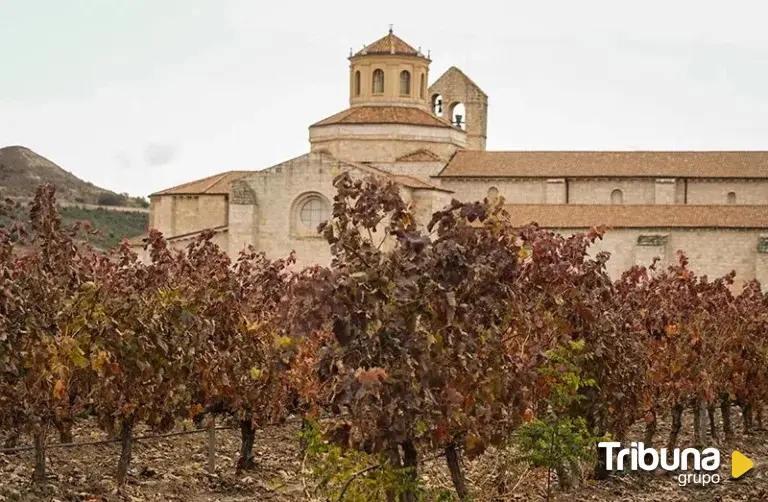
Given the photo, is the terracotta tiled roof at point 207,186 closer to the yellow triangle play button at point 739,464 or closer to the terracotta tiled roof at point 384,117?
the terracotta tiled roof at point 384,117

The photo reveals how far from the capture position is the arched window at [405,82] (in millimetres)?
57438

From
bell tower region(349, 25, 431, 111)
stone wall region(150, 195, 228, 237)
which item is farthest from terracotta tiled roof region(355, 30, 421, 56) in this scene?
stone wall region(150, 195, 228, 237)

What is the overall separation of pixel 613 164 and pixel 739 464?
36855 mm

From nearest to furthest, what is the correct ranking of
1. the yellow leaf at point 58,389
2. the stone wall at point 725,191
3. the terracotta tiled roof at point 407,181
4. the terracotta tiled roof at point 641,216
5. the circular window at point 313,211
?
the yellow leaf at point 58,389 < the terracotta tiled roof at point 407,181 < the terracotta tiled roof at point 641,216 < the circular window at point 313,211 < the stone wall at point 725,191

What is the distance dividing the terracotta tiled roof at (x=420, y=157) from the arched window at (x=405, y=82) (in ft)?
11.8

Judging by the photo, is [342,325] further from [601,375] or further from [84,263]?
[84,263]

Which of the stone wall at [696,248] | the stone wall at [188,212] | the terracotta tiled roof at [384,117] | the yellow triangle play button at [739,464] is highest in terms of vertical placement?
the terracotta tiled roof at [384,117]

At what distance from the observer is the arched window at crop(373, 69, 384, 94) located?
188 feet

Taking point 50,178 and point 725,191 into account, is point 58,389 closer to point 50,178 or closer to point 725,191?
point 725,191

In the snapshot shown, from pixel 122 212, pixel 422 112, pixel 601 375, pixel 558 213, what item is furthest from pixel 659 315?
pixel 122 212

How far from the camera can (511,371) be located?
38.9 feet

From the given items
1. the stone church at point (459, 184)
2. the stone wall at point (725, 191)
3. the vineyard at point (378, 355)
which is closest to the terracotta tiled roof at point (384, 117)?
the stone church at point (459, 184)

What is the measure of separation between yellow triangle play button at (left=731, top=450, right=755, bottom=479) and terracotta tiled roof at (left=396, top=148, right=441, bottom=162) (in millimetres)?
35729

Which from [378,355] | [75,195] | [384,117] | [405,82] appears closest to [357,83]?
[405,82]
